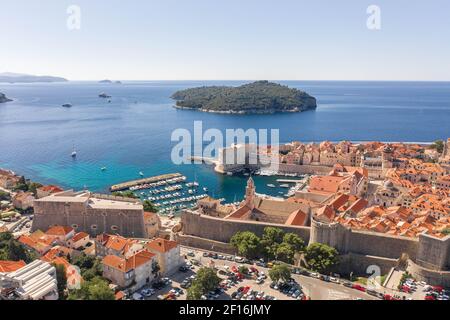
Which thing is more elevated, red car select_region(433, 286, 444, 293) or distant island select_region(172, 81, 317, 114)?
distant island select_region(172, 81, 317, 114)

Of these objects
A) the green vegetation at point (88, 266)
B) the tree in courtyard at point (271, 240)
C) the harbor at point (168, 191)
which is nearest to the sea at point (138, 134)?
the harbor at point (168, 191)

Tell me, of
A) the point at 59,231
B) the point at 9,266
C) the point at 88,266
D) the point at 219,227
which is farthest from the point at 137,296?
the point at 59,231

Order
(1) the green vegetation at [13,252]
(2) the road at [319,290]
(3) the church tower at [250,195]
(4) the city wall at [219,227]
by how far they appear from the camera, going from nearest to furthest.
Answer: (2) the road at [319,290]
(1) the green vegetation at [13,252]
(4) the city wall at [219,227]
(3) the church tower at [250,195]

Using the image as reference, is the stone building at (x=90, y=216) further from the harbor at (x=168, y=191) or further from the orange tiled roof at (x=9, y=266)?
the harbor at (x=168, y=191)

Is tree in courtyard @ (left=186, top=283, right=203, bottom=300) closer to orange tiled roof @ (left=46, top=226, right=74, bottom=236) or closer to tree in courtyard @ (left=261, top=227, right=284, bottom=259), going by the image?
tree in courtyard @ (left=261, top=227, right=284, bottom=259)

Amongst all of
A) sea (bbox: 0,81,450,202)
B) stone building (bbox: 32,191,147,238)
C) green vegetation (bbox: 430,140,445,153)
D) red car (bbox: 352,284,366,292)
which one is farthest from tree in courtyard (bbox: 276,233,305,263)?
green vegetation (bbox: 430,140,445,153)

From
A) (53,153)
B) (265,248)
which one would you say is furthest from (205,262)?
(53,153)

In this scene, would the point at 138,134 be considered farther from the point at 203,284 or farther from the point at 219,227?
the point at 203,284
